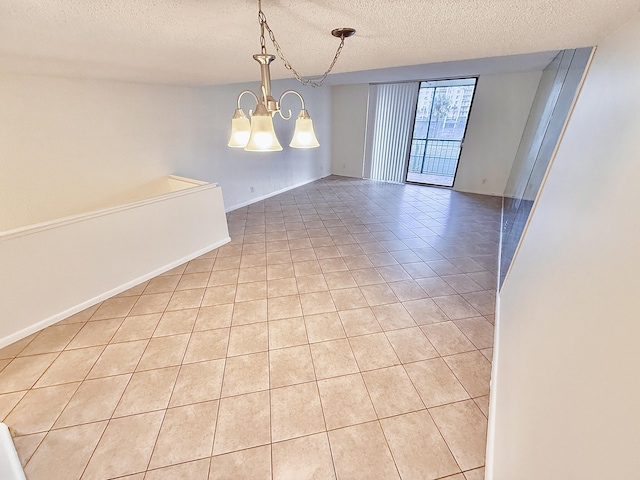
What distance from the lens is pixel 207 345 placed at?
1.97 metres

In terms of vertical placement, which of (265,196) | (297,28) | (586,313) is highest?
(297,28)

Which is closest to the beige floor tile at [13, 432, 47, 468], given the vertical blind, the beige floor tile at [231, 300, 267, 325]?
the beige floor tile at [231, 300, 267, 325]

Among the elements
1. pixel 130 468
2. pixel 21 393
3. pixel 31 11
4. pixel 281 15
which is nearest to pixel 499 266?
pixel 281 15

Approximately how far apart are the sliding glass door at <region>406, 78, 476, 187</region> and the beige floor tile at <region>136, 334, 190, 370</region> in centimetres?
579

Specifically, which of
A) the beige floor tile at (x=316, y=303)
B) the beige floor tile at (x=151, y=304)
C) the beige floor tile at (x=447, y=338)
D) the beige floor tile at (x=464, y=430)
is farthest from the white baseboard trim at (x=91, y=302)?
the beige floor tile at (x=464, y=430)

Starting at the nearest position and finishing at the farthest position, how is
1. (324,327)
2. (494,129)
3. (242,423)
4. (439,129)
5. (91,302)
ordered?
(242,423) < (324,327) < (91,302) < (494,129) < (439,129)

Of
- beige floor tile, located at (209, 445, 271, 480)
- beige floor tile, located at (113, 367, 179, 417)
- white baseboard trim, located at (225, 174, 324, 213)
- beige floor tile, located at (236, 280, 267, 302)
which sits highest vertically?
white baseboard trim, located at (225, 174, 324, 213)

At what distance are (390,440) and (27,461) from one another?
1827mm

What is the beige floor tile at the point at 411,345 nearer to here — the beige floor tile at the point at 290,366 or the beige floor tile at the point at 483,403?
the beige floor tile at the point at 483,403

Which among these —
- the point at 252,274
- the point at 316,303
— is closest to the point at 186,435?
the point at 316,303

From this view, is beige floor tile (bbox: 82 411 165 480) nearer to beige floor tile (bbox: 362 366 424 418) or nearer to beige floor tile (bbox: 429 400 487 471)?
beige floor tile (bbox: 362 366 424 418)

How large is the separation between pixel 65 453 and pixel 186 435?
582 millimetres

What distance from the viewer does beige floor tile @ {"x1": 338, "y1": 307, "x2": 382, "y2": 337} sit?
2.10 metres

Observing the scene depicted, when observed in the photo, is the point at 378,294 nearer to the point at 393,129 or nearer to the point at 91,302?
the point at 91,302
